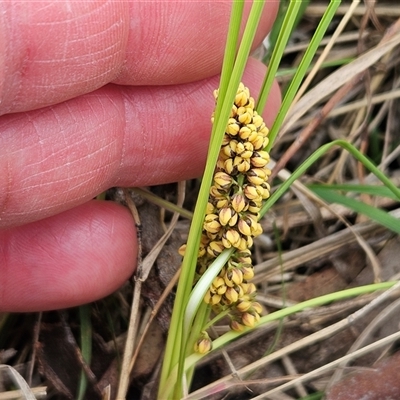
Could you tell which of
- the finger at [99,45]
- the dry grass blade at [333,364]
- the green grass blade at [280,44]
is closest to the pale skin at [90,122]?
the finger at [99,45]

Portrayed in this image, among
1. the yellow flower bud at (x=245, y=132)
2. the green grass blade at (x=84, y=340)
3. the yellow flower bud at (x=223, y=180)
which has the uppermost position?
the yellow flower bud at (x=245, y=132)

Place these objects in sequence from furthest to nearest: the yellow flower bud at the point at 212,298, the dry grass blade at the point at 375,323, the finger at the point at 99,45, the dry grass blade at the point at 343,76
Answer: the dry grass blade at the point at 343,76 → the dry grass blade at the point at 375,323 → the yellow flower bud at the point at 212,298 → the finger at the point at 99,45

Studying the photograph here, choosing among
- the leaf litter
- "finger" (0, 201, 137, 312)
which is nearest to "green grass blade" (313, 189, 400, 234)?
the leaf litter

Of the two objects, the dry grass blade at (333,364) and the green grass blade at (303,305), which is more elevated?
the green grass blade at (303,305)

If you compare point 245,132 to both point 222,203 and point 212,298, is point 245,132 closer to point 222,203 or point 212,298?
point 222,203

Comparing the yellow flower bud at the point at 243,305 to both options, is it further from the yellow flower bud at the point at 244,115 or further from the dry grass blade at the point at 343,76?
the dry grass blade at the point at 343,76

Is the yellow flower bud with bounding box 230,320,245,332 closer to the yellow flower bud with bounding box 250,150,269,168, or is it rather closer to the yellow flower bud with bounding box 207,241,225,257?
the yellow flower bud with bounding box 207,241,225,257

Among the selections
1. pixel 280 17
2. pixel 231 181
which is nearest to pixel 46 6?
pixel 231 181

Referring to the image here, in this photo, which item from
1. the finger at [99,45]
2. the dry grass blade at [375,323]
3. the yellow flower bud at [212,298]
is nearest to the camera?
the finger at [99,45]
